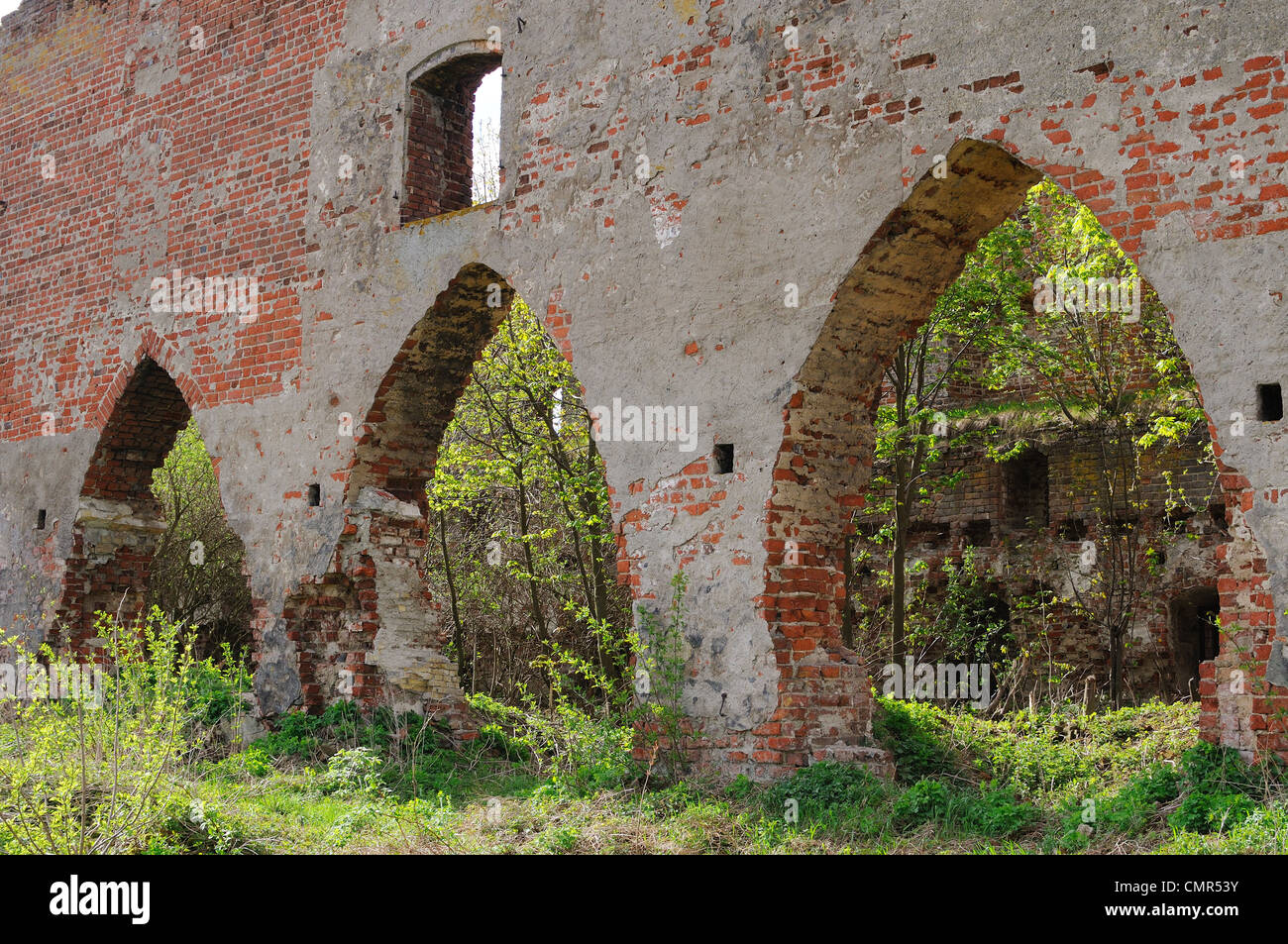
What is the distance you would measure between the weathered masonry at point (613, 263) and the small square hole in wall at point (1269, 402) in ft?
0.07

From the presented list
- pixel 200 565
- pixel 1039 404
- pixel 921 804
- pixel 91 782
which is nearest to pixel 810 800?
pixel 921 804

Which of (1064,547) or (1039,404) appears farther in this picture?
(1039,404)

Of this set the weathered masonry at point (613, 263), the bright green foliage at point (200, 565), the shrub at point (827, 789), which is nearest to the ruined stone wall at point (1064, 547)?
the weathered masonry at point (613, 263)

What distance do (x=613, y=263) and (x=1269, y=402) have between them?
13.6 ft

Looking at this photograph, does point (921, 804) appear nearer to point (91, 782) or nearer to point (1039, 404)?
point (91, 782)

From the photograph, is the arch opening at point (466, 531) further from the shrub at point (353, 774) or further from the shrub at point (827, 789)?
the shrub at point (827, 789)

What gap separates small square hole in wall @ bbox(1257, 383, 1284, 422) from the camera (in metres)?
6.14

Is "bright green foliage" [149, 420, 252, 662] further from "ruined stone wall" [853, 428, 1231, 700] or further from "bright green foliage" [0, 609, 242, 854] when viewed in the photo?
"bright green foliage" [0, 609, 242, 854]

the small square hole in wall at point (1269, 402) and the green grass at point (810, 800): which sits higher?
the small square hole in wall at point (1269, 402)

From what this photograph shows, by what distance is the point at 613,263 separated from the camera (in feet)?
28.1

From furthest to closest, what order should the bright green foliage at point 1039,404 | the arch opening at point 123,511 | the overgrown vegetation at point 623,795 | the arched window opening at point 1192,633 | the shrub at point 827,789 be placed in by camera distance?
the arched window opening at point 1192,633 < the arch opening at point 123,511 < the bright green foliage at point 1039,404 < the shrub at point 827,789 < the overgrown vegetation at point 623,795

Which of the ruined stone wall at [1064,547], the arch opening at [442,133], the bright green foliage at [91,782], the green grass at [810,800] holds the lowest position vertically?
the green grass at [810,800]

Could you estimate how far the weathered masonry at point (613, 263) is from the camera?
6.45m
